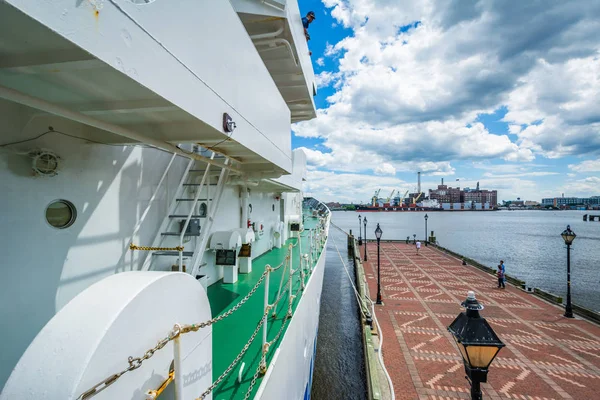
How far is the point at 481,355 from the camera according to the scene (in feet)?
10.0

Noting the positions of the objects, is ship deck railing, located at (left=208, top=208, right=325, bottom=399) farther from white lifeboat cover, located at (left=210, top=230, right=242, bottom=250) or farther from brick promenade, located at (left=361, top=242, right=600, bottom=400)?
brick promenade, located at (left=361, top=242, right=600, bottom=400)

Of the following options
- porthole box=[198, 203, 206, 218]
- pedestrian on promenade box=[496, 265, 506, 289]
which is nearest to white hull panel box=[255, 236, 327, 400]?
porthole box=[198, 203, 206, 218]

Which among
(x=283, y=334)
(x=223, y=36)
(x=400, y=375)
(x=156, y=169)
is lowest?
(x=400, y=375)

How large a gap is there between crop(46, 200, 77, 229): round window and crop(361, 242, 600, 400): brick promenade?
883cm

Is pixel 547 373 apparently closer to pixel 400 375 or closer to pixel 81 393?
pixel 400 375

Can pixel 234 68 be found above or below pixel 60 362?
above

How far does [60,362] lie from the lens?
4.32 ft

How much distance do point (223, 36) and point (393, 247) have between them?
3629 centimetres

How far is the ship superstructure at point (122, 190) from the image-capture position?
1.36 m

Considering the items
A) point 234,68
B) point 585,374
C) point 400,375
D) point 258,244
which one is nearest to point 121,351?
point 234,68

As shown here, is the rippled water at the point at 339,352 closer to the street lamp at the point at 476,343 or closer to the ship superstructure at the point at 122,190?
the ship superstructure at the point at 122,190

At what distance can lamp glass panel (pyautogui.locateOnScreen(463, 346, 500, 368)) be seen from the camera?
9.85 ft

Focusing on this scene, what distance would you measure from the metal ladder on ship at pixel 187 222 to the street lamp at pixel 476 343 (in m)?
3.35

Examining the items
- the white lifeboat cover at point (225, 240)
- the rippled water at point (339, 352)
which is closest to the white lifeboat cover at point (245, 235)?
the white lifeboat cover at point (225, 240)
